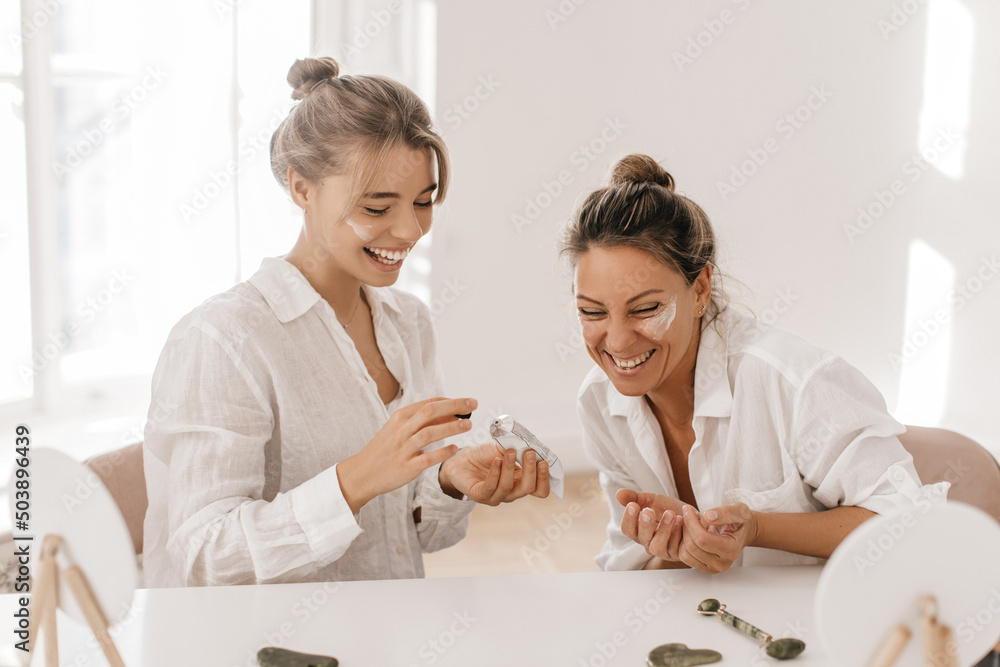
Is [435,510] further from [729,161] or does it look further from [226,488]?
[729,161]

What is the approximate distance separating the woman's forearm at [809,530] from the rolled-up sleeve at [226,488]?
0.64 metres

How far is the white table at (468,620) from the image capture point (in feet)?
3.48

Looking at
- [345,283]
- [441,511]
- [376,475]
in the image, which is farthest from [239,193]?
[376,475]

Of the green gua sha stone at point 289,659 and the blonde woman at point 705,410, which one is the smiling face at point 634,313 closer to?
the blonde woman at point 705,410

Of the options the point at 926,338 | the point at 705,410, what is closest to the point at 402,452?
the point at 705,410

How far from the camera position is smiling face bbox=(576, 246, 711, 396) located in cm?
146

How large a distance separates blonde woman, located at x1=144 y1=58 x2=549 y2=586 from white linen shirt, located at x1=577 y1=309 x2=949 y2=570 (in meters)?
0.33

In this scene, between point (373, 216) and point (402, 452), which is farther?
point (373, 216)

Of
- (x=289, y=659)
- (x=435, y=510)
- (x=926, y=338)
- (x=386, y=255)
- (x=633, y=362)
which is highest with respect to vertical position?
(x=386, y=255)

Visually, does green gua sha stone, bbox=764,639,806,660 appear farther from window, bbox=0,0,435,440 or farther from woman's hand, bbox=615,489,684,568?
window, bbox=0,0,435,440

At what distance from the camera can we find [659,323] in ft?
4.83

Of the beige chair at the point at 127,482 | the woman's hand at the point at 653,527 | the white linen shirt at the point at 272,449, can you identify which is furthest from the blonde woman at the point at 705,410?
the beige chair at the point at 127,482

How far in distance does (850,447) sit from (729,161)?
9.47ft

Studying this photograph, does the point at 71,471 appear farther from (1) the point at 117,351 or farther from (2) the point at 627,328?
(1) the point at 117,351
